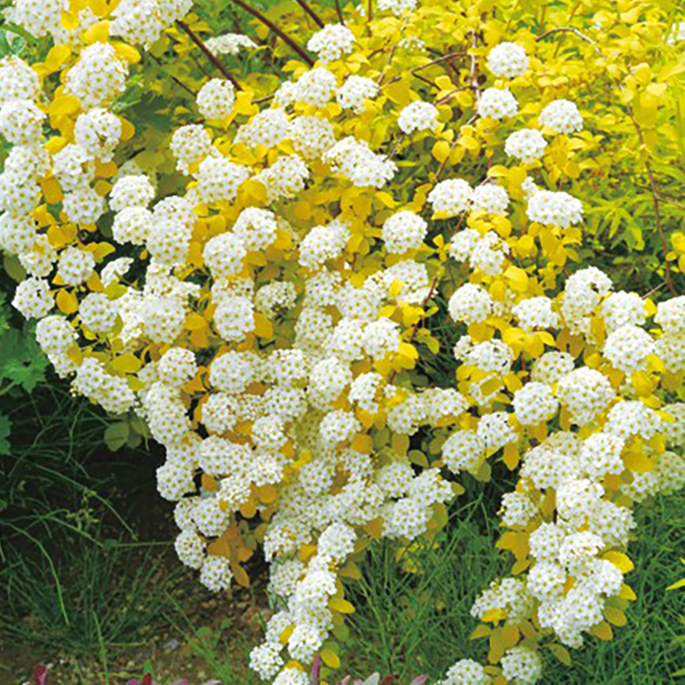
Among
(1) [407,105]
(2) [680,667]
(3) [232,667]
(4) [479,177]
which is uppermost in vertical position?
(1) [407,105]

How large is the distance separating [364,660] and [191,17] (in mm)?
1702

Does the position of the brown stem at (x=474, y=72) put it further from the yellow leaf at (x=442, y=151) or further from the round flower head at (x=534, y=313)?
the round flower head at (x=534, y=313)

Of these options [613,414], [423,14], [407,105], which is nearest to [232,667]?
[613,414]

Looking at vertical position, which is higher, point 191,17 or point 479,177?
point 191,17

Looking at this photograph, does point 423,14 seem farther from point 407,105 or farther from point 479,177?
point 479,177

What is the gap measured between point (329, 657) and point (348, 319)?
2.31ft

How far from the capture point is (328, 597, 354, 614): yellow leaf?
239 centimetres

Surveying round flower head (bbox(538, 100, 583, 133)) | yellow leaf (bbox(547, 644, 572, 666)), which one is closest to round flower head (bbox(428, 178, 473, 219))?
round flower head (bbox(538, 100, 583, 133))

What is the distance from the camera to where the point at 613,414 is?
221 centimetres

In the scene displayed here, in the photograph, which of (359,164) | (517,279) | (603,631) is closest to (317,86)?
(359,164)

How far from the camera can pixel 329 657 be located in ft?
7.91

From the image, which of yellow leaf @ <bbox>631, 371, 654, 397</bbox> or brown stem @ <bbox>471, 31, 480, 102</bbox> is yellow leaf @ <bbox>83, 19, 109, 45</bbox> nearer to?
brown stem @ <bbox>471, 31, 480, 102</bbox>

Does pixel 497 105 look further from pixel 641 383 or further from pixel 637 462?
pixel 637 462

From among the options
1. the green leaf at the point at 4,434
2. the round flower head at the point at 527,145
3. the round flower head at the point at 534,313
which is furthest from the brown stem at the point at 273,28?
the green leaf at the point at 4,434
